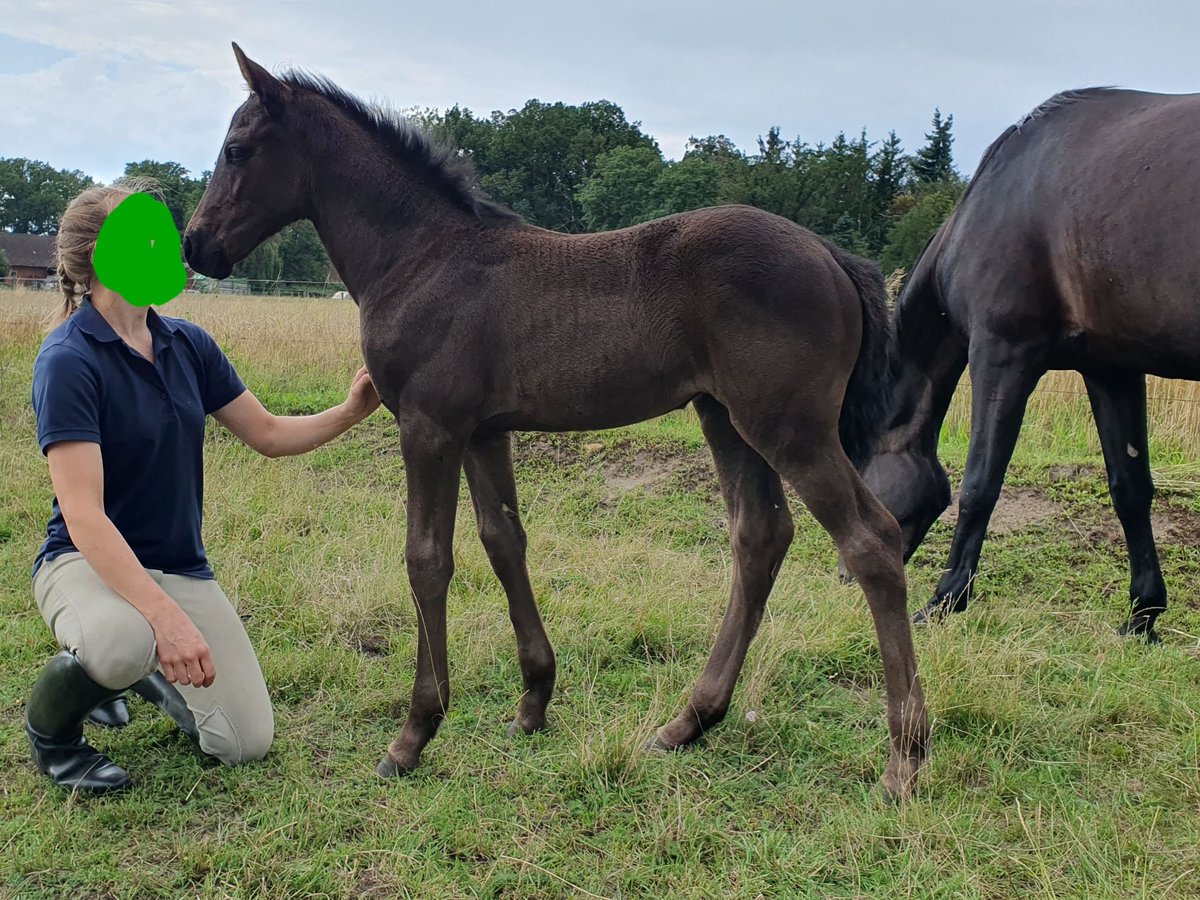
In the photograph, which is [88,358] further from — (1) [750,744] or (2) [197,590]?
(1) [750,744]

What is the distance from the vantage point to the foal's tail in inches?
112

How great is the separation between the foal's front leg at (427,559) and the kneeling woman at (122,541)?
0.52m

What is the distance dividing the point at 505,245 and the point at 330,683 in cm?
192

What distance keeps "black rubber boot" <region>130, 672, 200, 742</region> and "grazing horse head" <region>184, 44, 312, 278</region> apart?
1.48m

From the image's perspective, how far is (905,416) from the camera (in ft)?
15.3

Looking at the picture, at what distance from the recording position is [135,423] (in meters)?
3.03

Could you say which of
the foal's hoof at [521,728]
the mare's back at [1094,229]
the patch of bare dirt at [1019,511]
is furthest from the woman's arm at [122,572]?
the patch of bare dirt at [1019,511]

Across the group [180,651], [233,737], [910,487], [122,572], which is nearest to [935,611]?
[910,487]

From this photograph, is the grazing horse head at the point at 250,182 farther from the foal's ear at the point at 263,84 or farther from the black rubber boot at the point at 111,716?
the black rubber boot at the point at 111,716

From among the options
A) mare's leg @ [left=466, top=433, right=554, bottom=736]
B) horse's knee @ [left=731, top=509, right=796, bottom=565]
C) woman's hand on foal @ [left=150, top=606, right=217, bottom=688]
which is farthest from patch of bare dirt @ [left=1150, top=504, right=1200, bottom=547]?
woman's hand on foal @ [left=150, top=606, right=217, bottom=688]

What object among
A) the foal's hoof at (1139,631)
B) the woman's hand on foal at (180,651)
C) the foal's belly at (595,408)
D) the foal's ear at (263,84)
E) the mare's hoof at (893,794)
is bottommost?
the mare's hoof at (893,794)

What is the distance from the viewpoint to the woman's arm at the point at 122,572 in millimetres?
2654

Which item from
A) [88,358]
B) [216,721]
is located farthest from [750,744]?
[88,358]

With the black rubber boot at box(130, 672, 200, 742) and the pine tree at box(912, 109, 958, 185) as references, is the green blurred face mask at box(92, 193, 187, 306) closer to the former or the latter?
the black rubber boot at box(130, 672, 200, 742)
